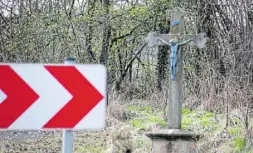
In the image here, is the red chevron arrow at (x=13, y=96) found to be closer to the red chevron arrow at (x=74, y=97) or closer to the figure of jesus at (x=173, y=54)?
the red chevron arrow at (x=74, y=97)

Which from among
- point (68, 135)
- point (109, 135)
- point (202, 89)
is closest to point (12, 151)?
point (109, 135)

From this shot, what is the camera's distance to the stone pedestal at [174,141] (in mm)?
6738

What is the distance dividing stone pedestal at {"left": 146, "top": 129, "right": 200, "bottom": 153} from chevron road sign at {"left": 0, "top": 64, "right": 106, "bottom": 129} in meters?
4.02

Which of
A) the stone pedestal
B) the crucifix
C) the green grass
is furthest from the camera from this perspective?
the green grass

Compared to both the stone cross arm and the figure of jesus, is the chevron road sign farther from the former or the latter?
the stone cross arm

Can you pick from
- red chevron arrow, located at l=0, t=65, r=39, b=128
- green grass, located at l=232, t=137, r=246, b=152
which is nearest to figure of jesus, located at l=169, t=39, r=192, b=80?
green grass, located at l=232, t=137, r=246, b=152

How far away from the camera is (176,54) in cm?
715

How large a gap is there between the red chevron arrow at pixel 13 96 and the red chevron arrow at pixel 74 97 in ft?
0.54

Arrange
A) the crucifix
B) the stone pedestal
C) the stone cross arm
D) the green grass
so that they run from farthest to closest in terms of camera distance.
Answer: the green grass, the stone cross arm, the crucifix, the stone pedestal

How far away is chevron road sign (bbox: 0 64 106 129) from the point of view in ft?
9.06

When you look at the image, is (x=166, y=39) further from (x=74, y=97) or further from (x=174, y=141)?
(x=74, y=97)

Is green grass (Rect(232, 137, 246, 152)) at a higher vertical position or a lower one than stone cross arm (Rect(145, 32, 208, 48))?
lower

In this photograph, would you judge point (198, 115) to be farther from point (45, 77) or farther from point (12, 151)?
point (45, 77)

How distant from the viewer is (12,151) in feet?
27.8
